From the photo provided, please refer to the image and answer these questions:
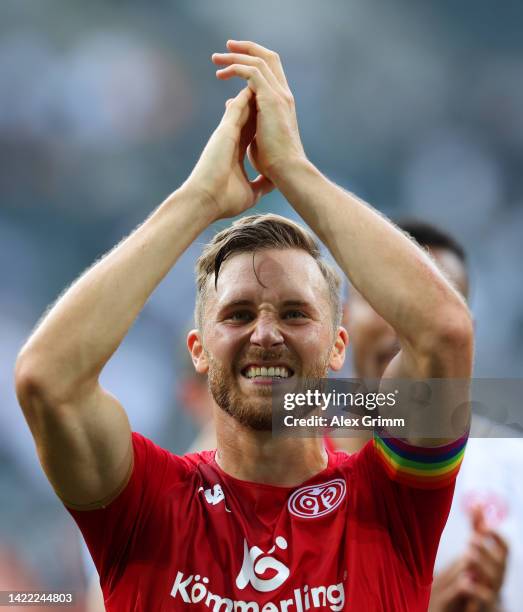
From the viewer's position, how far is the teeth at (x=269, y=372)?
2.00 meters

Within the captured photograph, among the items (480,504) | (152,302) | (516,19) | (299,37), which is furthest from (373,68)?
(480,504)

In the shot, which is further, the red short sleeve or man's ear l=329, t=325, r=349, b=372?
man's ear l=329, t=325, r=349, b=372

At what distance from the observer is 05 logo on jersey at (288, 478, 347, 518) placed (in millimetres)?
1989

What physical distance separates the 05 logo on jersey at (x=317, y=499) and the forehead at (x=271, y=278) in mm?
466

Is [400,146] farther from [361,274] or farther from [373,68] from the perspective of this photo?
[361,274]

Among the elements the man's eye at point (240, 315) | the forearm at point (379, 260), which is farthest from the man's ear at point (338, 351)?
the forearm at point (379, 260)

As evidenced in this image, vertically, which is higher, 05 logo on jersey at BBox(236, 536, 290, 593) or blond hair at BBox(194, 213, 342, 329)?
blond hair at BBox(194, 213, 342, 329)

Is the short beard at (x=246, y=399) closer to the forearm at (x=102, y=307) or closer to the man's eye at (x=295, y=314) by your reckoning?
the man's eye at (x=295, y=314)

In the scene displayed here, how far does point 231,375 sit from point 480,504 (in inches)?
→ 51.8

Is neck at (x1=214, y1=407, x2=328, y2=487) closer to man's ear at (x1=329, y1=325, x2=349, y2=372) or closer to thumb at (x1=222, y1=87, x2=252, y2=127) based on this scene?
man's ear at (x1=329, y1=325, x2=349, y2=372)

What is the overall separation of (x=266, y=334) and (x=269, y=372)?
0.09 metres

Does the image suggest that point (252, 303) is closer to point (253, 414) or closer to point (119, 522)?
point (253, 414)

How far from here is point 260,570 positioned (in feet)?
6.11

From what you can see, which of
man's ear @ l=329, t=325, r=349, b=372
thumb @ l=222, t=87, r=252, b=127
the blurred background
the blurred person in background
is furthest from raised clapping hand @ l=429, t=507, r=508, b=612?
the blurred background
